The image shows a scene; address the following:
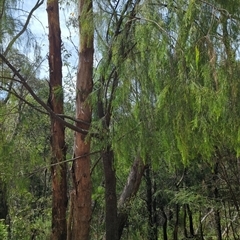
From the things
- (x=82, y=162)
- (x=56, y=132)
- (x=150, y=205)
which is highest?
(x=56, y=132)

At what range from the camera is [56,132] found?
19.5ft

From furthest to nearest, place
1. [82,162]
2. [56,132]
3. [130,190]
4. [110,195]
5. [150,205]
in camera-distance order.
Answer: [150,205], [130,190], [56,132], [82,162], [110,195]

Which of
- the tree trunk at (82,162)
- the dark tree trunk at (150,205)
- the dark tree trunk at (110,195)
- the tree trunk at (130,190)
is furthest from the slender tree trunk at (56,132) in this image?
the dark tree trunk at (150,205)

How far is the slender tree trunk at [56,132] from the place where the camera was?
5.78 metres

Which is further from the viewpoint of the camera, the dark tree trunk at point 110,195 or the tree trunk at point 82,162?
the tree trunk at point 82,162

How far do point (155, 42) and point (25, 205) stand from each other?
7.97 m

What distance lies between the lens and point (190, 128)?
282cm

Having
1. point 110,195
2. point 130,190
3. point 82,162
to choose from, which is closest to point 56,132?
point 82,162

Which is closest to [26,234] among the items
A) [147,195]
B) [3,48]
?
[147,195]

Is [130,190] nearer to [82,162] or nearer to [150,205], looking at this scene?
[82,162]

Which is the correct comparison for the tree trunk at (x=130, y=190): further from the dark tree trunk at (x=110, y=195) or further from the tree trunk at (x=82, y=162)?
the dark tree trunk at (x=110, y=195)

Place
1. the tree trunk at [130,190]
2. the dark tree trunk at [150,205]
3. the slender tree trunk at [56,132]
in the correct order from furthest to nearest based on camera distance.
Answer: the dark tree trunk at [150,205], the tree trunk at [130,190], the slender tree trunk at [56,132]

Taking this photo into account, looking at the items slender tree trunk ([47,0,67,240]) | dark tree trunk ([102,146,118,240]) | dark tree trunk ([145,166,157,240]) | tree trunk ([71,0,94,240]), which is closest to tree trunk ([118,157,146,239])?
slender tree trunk ([47,0,67,240])

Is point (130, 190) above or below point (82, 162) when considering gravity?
below
